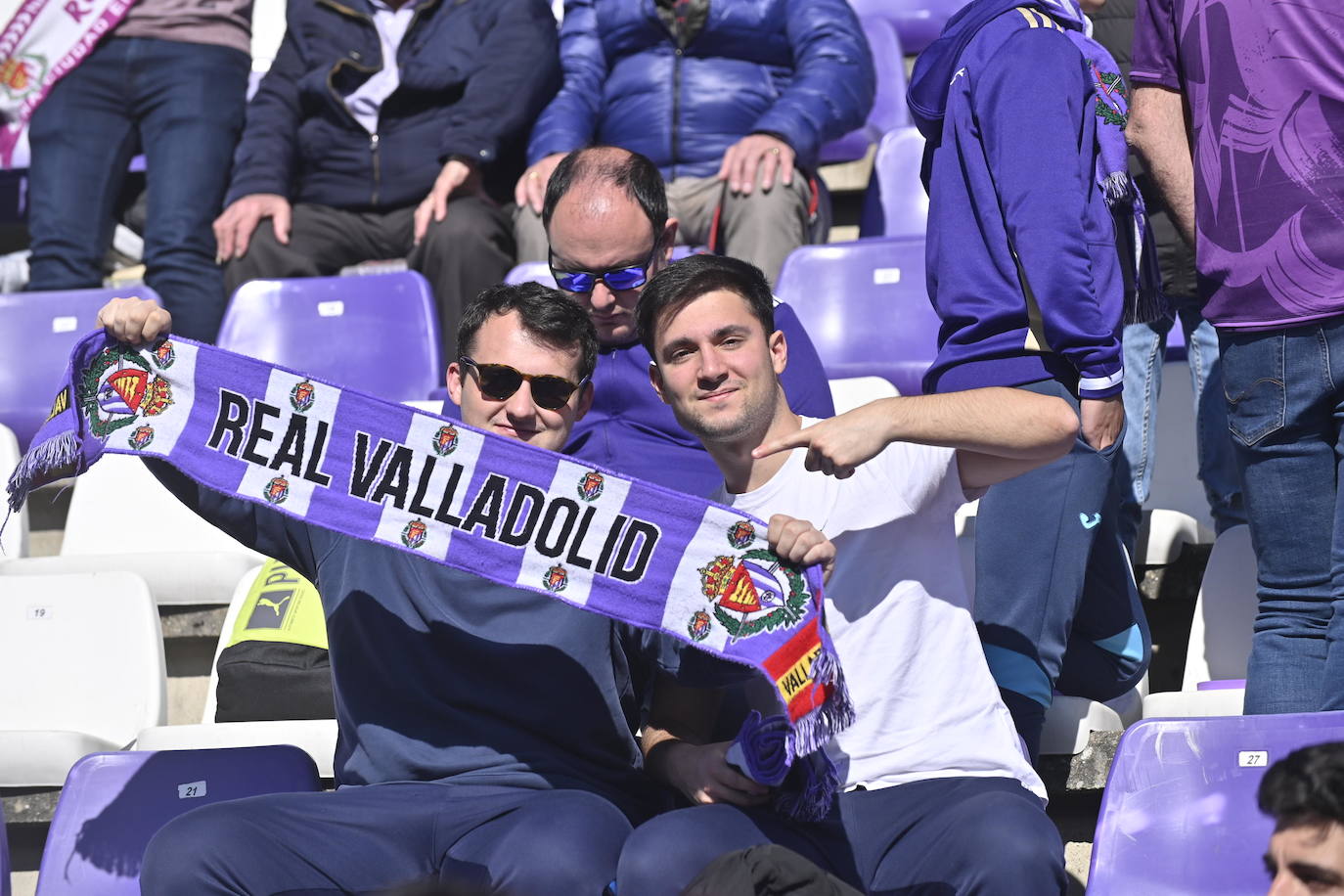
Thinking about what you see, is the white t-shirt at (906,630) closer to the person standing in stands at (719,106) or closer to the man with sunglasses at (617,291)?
the man with sunglasses at (617,291)

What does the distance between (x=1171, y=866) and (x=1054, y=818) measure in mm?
777

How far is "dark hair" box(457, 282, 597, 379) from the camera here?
2736 millimetres

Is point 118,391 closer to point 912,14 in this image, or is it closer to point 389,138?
point 389,138

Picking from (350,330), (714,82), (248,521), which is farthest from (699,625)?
(714,82)

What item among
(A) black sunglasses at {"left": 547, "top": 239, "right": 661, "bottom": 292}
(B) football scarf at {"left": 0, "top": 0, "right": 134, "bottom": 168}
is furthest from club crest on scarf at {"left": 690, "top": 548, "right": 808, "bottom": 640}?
(B) football scarf at {"left": 0, "top": 0, "right": 134, "bottom": 168}

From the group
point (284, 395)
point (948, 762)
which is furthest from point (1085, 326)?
point (284, 395)

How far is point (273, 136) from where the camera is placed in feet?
16.6

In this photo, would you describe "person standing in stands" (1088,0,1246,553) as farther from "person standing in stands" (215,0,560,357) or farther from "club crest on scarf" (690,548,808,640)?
"person standing in stands" (215,0,560,357)

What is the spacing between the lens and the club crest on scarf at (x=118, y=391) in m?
Result: 2.51

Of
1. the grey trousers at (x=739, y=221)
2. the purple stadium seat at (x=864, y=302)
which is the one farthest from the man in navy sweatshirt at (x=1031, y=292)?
the grey trousers at (x=739, y=221)

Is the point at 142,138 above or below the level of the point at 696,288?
below

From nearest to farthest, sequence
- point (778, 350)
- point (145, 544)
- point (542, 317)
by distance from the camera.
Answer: point (778, 350)
point (542, 317)
point (145, 544)

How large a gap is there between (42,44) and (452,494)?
3.66m

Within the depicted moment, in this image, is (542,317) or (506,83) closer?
(542,317)
